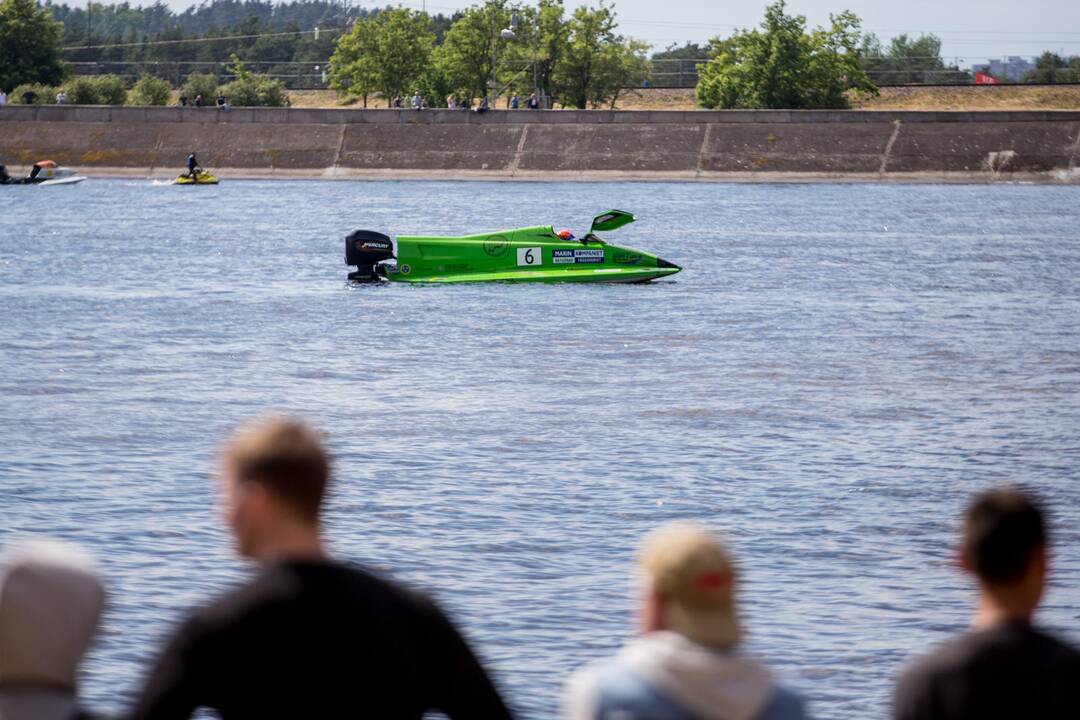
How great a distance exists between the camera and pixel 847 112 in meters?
89.8

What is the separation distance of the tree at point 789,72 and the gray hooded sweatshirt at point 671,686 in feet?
341

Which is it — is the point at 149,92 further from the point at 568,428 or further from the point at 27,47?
the point at 568,428

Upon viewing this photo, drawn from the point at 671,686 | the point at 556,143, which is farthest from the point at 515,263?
the point at 556,143

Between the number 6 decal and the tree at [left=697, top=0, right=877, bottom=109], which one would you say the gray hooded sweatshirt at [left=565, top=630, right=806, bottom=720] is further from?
Result: the tree at [left=697, top=0, right=877, bottom=109]

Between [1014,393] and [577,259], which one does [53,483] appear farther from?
[577,259]

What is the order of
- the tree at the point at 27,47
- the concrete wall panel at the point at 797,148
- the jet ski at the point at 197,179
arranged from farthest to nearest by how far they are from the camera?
the tree at the point at 27,47 < the concrete wall panel at the point at 797,148 < the jet ski at the point at 197,179

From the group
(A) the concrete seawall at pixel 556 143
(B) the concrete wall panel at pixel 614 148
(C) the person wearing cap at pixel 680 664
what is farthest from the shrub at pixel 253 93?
(C) the person wearing cap at pixel 680 664

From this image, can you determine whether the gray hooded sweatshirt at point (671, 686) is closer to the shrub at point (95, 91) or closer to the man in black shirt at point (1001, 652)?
the man in black shirt at point (1001, 652)

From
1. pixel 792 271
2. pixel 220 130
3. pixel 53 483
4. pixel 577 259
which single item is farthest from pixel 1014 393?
pixel 220 130

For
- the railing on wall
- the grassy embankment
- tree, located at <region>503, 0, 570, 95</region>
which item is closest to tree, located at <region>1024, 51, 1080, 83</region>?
the railing on wall

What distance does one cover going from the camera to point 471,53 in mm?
117562

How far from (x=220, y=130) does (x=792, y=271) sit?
Result: 2197 inches

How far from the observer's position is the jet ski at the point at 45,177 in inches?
3393

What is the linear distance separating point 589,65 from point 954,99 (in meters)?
24.6
